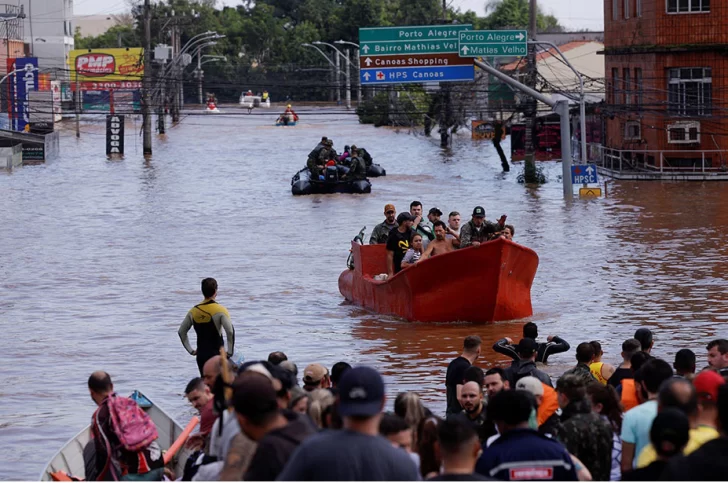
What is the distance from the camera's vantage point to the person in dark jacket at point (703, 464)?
5414mm

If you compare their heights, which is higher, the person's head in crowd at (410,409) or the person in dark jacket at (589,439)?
the person's head in crowd at (410,409)

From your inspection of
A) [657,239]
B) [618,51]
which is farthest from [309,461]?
[618,51]

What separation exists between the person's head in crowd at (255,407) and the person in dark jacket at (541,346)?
5.54 m

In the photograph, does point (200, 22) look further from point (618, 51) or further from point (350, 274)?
point (350, 274)

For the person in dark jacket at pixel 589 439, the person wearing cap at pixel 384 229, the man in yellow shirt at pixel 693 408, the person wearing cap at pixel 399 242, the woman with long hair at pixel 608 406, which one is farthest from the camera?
the person wearing cap at pixel 384 229

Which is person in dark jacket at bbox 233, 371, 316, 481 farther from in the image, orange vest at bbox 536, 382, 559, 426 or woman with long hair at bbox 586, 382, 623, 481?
orange vest at bbox 536, 382, 559, 426

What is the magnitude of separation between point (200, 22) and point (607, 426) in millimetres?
134792

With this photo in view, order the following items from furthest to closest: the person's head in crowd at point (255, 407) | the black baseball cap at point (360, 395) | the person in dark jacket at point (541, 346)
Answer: the person in dark jacket at point (541, 346)
the person's head in crowd at point (255, 407)
the black baseball cap at point (360, 395)

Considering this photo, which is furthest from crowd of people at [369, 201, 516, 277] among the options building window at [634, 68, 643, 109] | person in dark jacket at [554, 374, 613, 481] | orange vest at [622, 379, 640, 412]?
building window at [634, 68, 643, 109]

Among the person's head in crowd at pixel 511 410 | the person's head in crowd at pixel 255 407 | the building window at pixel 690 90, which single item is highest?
the building window at pixel 690 90

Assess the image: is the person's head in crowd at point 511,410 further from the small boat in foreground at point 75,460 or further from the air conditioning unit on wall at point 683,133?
the air conditioning unit on wall at point 683,133

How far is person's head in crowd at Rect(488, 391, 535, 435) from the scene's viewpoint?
6387 millimetres

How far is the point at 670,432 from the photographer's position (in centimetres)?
592

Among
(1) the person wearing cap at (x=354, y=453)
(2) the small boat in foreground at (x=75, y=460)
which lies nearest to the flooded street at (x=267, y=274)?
(2) the small boat in foreground at (x=75, y=460)
